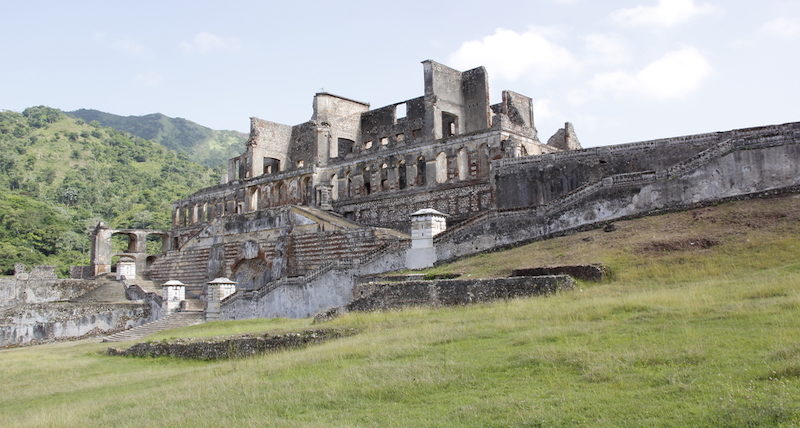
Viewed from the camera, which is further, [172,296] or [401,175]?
[401,175]

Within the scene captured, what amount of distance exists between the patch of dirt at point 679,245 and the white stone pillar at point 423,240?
1001cm

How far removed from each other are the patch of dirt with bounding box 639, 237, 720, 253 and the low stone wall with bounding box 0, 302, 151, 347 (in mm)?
25671

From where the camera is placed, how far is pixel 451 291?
20141mm

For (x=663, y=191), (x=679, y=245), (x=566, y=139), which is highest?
(x=566, y=139)

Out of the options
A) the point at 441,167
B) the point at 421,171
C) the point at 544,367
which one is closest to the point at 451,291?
the point at 544,367

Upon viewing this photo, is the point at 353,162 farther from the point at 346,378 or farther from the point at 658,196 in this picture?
the point at 346,378

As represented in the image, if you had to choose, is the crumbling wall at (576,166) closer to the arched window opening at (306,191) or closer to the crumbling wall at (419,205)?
the crumbling wall at (419,205)

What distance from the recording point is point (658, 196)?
2620 cm

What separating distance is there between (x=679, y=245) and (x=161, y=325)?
21.9m

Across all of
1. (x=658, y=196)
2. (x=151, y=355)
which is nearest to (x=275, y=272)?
(x=151, y=355)

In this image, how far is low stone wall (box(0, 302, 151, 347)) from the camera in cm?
3544

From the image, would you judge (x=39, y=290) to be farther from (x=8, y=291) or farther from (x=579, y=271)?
(x=579, y=271)

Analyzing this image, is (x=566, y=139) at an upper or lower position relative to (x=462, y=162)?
upper

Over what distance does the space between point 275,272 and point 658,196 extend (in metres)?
22.0
